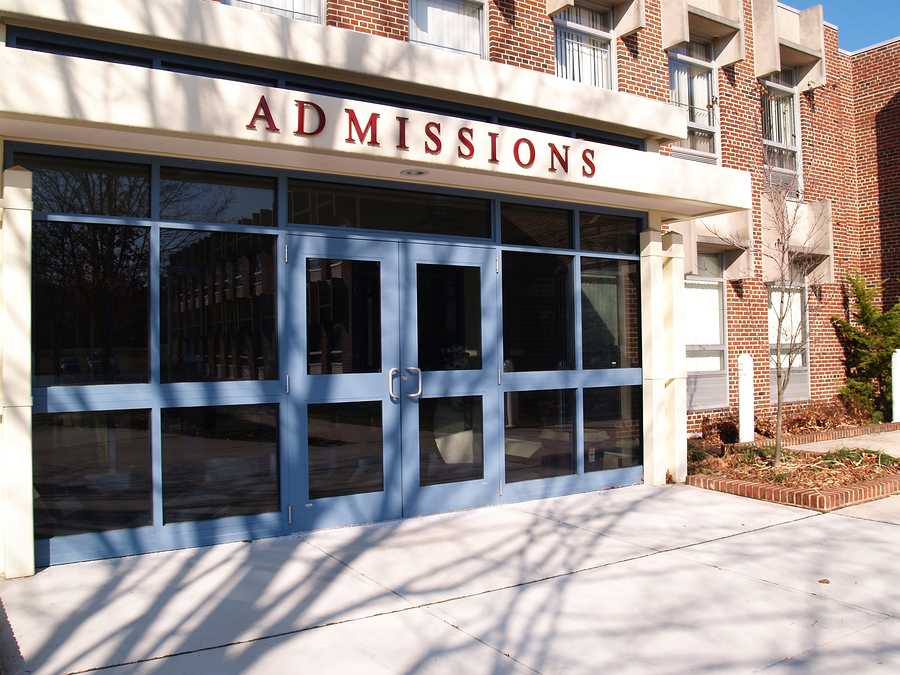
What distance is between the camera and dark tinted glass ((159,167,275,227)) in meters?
5.87

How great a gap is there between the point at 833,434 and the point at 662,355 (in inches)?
212

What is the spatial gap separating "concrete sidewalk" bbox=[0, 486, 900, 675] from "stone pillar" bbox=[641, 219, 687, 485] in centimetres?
168

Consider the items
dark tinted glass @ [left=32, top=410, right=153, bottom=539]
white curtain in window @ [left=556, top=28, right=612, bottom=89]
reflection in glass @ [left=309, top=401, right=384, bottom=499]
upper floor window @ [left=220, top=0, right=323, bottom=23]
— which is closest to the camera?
dark tinted glass @ [left=32, top=410, right=153, bottom=539]

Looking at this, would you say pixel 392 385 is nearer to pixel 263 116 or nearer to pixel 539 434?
pixel 539 434

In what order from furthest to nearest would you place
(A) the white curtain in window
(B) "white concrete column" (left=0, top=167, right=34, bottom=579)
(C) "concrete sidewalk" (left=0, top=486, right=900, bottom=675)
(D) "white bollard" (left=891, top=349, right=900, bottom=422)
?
(D) "white bollard" (left=891, top=349, right=900, bottom=422)
(A) the white curtain in window
(B) "white concrete column" (left=0, top=167, right=34, bottom=579)
(C) "concrete sidewalk" (left=0, top=486, right=900, bottom=675)

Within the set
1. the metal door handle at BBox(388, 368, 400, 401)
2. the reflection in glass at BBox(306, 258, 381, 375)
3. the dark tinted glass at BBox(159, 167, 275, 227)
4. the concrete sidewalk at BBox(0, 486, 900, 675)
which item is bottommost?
the concrete sidewalk at BBox(0, 486, 900, 675)

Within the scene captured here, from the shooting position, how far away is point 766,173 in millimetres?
10109

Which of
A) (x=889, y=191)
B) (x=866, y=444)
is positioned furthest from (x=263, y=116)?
(x=889, y=191)

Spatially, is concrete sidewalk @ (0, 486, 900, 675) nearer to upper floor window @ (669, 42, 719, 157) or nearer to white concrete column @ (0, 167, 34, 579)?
white concrete column @ (0, 167, 34, 579)

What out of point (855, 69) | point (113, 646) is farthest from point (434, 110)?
point (855, 69)

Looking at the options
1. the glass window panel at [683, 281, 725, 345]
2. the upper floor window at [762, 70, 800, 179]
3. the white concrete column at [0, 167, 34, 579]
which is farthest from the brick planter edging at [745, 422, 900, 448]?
the white concrete column at [0, 167, 34, 579]

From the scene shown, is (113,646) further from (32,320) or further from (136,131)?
(136,131)

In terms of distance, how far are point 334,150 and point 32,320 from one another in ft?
8.07

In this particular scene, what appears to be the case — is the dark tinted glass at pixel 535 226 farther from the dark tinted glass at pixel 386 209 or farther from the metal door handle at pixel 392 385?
the metal door handle at pixel 392 385
